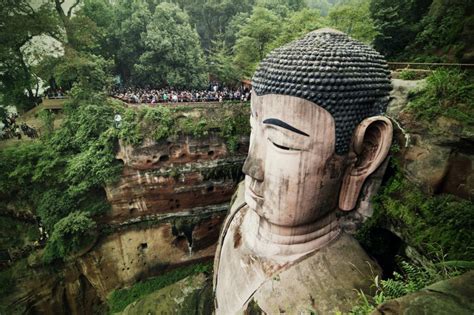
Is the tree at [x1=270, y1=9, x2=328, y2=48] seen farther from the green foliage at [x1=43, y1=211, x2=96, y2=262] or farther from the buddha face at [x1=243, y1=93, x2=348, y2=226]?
the green foliage at [x1=43, y1=211, x2=96, y2=262]

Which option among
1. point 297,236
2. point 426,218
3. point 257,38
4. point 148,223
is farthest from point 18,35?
point 426,218

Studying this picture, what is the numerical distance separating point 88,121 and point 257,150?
32.1 feet

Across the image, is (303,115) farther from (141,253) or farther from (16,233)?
(16,233)

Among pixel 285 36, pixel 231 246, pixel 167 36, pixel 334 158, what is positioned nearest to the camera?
pixel 334 158

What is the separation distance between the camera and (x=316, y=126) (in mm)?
3541

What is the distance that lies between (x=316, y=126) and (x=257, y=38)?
43.5 ft

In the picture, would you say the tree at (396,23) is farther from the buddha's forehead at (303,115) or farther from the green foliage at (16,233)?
the green foliage at (16,233)

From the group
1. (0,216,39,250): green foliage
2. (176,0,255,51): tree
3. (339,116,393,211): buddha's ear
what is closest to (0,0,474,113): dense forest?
(176,0,255,51): tree

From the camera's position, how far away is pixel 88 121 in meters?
11.3

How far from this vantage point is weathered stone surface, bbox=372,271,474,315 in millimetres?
1411

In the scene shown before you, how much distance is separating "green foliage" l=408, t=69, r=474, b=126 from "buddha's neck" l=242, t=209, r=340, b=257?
188 cm

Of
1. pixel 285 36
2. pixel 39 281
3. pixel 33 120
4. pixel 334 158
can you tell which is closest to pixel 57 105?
pixel 33 120

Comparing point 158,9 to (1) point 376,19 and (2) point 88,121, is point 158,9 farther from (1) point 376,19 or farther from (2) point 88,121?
(1) point 376,19

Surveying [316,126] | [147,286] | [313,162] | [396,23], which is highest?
[396,23]
